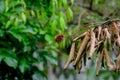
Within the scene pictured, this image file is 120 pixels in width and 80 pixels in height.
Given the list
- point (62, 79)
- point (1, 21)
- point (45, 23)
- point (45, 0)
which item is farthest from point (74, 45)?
point (62, 79)

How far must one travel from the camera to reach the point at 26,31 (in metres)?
3.44

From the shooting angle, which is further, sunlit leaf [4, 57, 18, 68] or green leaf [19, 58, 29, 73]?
green leaf [19, 58, 29, 73]

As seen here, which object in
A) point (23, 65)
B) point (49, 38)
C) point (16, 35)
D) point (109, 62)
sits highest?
point (109, 62)

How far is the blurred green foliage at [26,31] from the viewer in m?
3.41

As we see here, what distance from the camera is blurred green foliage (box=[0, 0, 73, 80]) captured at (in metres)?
3.41

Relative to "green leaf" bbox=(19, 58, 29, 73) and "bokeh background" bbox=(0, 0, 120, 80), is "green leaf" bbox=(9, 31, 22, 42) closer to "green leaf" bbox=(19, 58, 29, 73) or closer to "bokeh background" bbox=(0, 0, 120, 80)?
"bokeh background" bbox=(0, 0, 120, 80)

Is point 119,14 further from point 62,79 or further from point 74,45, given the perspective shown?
point 74,45

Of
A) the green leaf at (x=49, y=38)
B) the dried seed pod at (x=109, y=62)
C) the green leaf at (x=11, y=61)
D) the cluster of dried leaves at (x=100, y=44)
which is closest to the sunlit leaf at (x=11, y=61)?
the green leaf at (x=11, y=61)

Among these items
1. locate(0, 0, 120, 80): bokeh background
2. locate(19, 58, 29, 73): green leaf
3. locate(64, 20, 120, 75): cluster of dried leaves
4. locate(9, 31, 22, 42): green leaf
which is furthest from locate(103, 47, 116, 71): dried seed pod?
locate(19, 58, 29, 73): green leaf

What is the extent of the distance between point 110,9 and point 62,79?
5.24ft

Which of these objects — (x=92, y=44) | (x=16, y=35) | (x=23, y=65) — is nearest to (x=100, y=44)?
(x=92, y=44)

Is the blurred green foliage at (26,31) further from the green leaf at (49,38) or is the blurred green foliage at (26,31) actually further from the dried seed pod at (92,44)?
the dried seed pod at (92,44)

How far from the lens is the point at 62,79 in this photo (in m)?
6.38

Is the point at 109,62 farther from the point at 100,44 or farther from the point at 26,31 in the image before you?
the point at 26,31
